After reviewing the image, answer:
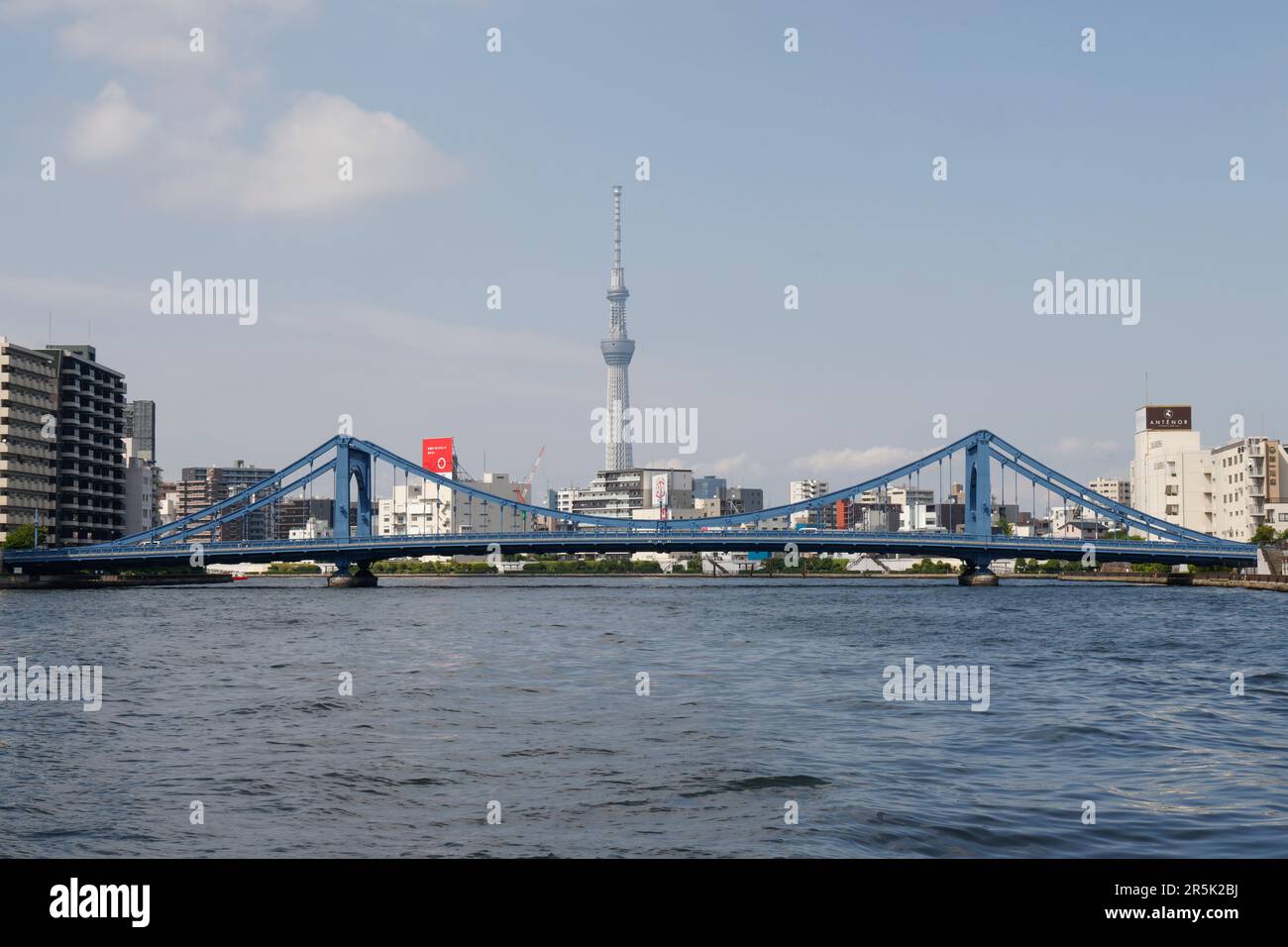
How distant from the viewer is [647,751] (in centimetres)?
2203

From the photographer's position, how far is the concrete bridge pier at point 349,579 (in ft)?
432

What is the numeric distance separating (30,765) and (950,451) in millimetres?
128024

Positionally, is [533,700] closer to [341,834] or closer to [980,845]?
[341,834]

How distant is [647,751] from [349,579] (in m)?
115

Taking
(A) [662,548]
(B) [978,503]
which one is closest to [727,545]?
(A) [662,548]

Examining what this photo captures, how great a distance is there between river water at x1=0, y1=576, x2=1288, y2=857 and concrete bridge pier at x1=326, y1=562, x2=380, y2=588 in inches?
3176

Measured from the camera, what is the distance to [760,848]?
14.5 meters

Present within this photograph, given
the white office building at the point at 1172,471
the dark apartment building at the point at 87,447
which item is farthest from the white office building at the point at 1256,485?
the dark apartment building at the point at 87,447

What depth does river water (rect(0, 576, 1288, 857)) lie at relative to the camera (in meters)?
15.4

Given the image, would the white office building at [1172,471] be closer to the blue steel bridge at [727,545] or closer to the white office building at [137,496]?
the blue steel bridge at [727,545]

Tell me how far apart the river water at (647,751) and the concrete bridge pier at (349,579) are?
8068 cm

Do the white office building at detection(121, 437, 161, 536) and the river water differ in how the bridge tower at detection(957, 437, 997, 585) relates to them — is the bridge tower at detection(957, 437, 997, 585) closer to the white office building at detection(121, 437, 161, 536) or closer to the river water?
the river water

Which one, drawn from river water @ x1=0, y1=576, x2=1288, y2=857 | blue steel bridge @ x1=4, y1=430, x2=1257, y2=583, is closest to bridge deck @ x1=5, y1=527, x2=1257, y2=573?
blue steel bridge @ x1=4, y1=430, x2=1257, y2=583

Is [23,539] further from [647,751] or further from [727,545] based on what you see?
[647,751]
